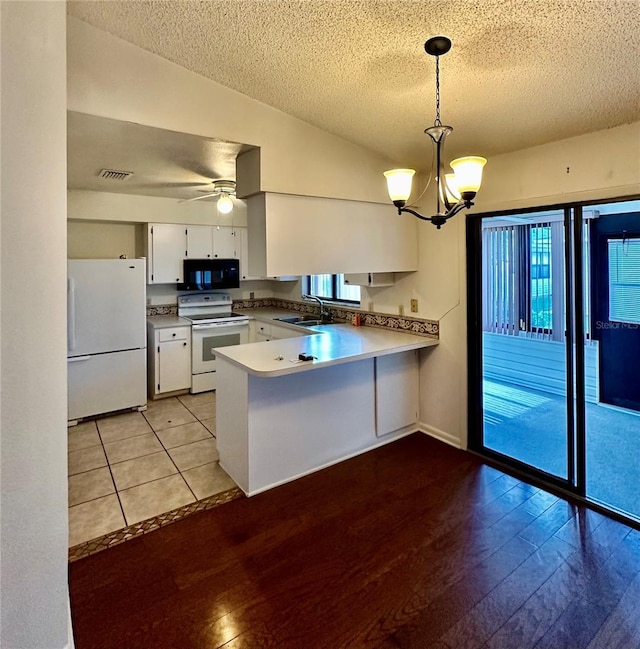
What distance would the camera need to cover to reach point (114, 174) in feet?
12.0

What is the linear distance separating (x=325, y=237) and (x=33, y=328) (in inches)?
86.9

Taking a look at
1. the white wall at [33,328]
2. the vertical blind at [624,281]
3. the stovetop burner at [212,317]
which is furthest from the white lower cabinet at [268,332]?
the white wall at [33,328]

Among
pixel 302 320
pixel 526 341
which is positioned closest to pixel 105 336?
pixel 302 320

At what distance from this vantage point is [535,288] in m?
2.98

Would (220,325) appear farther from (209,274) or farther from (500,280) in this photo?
(500,280)

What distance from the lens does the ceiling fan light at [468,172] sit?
1.77 m

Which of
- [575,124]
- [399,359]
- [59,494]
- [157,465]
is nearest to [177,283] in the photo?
[157,465]

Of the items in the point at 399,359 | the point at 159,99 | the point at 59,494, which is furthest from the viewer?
the point at 399,359

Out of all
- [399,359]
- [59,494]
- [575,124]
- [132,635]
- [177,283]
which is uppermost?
[575,124]

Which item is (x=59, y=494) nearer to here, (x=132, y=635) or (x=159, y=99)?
(x=132, y=635)

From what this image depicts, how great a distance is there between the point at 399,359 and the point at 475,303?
2.65 ft

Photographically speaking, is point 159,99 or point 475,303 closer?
point 159,99

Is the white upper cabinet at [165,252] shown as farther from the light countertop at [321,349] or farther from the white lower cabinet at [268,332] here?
the light countertop at [321,349]

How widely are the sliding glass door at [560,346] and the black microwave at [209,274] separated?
334cm
